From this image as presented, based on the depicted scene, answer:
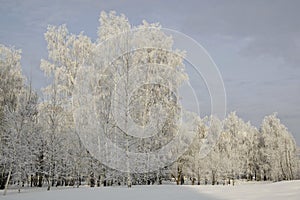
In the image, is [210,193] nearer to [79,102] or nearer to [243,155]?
[79,102]

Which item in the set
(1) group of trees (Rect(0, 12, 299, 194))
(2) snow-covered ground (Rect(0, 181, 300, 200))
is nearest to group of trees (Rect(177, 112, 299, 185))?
(1) group of trees (Rect(0, 12, 299, 194))

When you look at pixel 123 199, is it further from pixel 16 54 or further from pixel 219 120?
pixel 219 120

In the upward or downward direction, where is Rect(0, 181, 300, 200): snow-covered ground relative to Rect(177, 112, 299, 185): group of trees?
downward

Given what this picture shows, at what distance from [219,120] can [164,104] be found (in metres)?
13.6

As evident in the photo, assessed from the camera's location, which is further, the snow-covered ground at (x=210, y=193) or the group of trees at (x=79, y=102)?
the group of trees at (x=79, y=102)

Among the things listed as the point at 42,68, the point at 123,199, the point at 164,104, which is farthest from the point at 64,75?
the point at 123,199

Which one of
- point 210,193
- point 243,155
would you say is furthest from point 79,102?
point 243,155

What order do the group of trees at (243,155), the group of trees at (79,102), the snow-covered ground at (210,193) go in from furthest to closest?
the group of trees at (243,155) → the group of trees at (79,102) → the snow-covered ground at (210,193)

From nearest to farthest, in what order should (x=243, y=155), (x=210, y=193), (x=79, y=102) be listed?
(x=210, y=193) → (x=79, y=102) → (x=243, y=155)

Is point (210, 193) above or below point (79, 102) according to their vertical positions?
below

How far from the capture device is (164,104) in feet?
68.0

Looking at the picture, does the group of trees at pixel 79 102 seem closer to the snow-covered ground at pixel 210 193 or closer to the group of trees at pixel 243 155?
the group of trees at pixel 243 155

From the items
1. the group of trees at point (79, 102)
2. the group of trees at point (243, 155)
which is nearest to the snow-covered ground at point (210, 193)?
the group of trees at point (79, 102)

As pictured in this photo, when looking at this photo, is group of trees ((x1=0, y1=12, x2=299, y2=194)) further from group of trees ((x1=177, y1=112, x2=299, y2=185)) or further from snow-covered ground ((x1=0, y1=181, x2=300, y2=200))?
snow-covered ground ((x1=0, y1=181, x2=300, y2=200))
